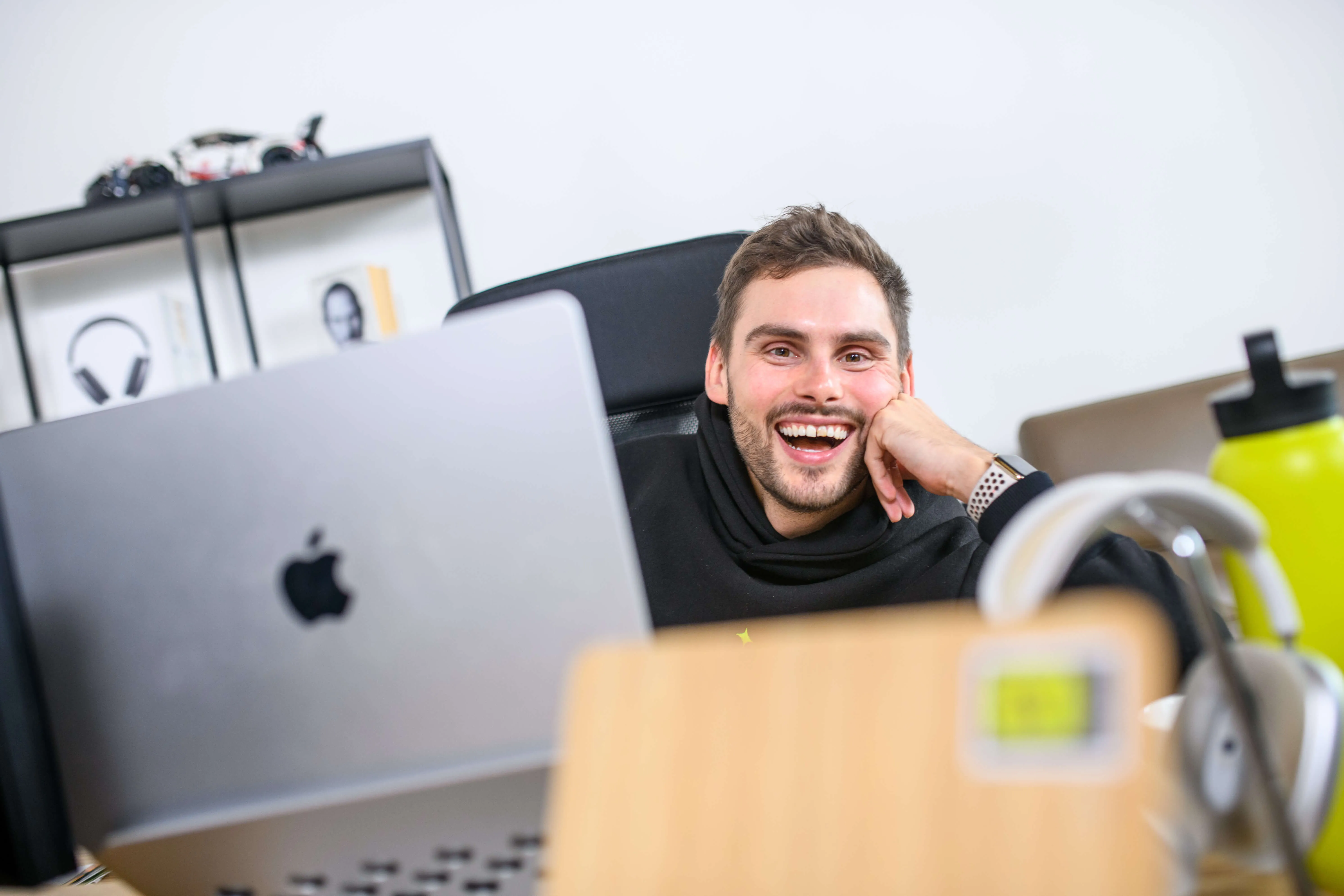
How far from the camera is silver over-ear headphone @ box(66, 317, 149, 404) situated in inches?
85.7

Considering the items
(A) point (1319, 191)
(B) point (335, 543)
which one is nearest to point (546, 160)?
(A) point (1319, 191)

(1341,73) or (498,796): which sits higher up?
(1341,73)

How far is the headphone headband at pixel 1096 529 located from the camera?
0.32m

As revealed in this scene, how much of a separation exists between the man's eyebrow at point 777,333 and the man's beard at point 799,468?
0.09 metres

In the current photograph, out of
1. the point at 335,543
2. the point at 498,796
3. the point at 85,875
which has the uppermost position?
the point at 335,543

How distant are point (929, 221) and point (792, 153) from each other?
1.21 feet

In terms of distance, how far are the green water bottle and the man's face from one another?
2.65 feet

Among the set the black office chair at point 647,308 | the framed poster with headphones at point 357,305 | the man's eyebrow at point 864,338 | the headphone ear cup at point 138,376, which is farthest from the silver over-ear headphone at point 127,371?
the man's eyebrow at point 864,338

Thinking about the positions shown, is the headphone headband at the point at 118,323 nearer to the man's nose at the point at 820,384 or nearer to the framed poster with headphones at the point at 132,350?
the framed poster with headphones at the point at 132,350

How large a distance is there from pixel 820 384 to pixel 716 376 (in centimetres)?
20

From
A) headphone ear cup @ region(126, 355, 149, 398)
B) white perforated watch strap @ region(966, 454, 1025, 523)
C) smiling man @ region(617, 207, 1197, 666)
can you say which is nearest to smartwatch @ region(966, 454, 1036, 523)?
white perforated watch strap @ region(966, 454, 1025, 523)

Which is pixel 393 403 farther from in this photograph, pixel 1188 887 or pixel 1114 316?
pixel 1114 316

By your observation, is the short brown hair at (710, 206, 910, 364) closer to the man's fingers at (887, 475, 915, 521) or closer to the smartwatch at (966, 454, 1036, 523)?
the man's fingers at (887, 475, 915, 521)

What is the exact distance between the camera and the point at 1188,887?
0.36 metres
